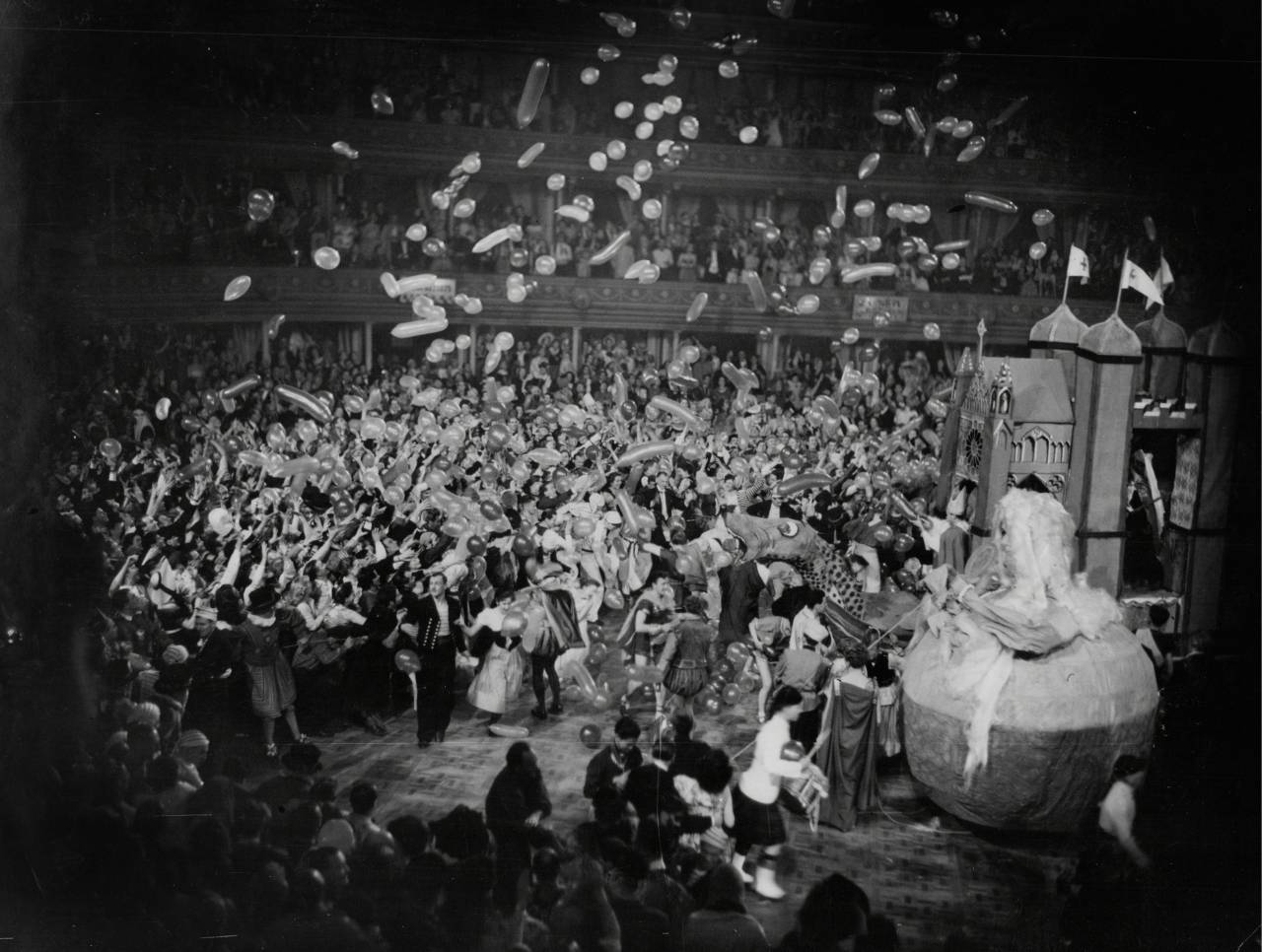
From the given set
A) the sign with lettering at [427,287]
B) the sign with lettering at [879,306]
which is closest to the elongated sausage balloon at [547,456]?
the sign with lettering at [427,287]

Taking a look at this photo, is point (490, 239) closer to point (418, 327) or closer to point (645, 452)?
point (418, 327)

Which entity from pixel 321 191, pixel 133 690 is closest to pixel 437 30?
pixel 321 191

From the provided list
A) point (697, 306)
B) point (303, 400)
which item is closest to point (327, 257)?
point (303, 400)

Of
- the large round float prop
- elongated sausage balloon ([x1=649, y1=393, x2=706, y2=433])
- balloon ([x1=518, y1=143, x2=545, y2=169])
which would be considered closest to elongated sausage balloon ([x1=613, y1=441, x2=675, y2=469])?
elongated sausage balloon ([x1=649, y1=393, x2=706, y2=433])

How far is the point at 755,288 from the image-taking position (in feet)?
23.1

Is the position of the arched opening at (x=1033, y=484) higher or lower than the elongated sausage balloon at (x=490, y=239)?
lower

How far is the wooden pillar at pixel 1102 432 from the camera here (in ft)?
21.1

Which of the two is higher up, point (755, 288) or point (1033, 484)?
point (755, 288)

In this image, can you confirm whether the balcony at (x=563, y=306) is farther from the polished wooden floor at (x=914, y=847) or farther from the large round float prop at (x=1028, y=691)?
the polished wooden floor at (x=914, y=847)

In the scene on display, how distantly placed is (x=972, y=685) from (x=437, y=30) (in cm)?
491

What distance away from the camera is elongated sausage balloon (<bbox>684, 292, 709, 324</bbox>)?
7.01 meters

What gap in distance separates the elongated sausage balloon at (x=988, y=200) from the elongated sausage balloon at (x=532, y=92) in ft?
9.17

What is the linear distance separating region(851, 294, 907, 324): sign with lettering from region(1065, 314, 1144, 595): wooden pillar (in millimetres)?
1188

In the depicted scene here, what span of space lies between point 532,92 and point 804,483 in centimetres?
302
